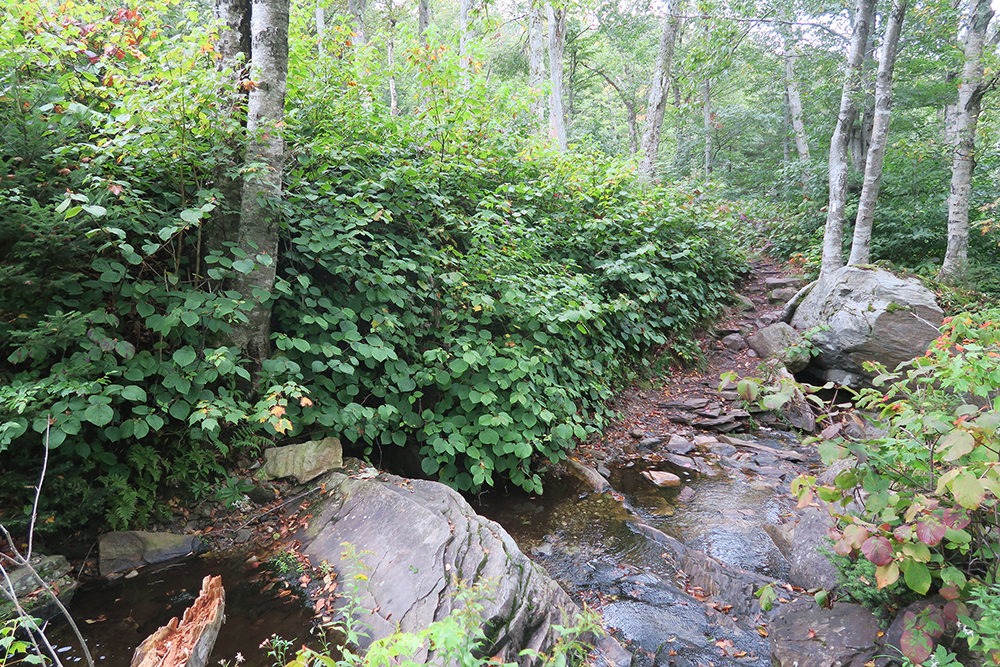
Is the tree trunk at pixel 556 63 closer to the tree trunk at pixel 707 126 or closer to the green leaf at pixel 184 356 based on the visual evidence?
the tree trunk at pixel 707 126

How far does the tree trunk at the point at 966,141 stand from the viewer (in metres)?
7.88

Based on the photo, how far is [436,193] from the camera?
553cm

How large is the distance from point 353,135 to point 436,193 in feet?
3.55

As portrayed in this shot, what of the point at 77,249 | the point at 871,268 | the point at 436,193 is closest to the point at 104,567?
the point at 77,249

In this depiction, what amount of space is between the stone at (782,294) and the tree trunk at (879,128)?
1.49m

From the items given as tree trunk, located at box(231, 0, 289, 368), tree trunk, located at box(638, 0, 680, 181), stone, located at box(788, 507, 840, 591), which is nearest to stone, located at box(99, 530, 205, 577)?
tree trunk, located at box(231, 0, 289, 368)

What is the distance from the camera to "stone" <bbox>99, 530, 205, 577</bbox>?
3232 millimetres

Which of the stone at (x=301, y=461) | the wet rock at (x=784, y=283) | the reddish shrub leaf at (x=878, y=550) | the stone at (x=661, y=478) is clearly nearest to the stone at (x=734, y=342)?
the wet rock at (x=784, y=283)

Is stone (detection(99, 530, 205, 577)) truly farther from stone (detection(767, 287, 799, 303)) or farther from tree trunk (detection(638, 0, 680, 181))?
tree trunk (detection(638, 0, 680, 181))

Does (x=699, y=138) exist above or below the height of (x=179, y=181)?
above

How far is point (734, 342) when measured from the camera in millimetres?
9008

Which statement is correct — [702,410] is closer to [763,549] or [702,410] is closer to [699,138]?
[763,549]

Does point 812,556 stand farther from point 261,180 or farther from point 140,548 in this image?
point 261,180

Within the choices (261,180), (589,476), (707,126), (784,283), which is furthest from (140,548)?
(707,126)
